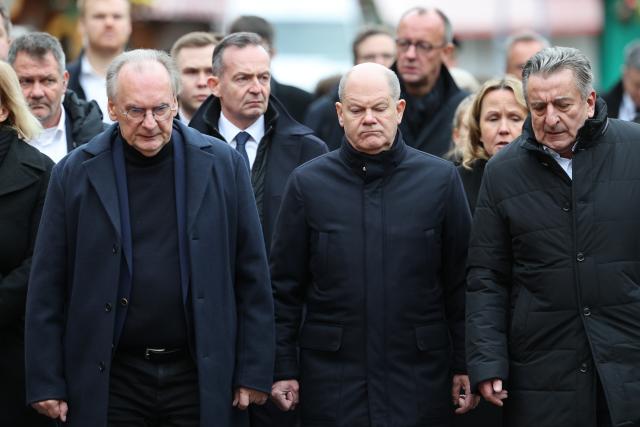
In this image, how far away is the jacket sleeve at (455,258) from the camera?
283 inches

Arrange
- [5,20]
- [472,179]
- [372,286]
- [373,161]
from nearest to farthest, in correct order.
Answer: [372,286], [373,161], [472,179], [5,20]

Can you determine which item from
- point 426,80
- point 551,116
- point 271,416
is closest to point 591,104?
point 551,116

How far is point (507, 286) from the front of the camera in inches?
272

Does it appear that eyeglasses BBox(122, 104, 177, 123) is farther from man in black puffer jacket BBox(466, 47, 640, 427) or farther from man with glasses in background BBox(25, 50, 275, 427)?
man in black puffer jacket BBox(466, 47, 640, 427)

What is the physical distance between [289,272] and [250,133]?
1.42 meters

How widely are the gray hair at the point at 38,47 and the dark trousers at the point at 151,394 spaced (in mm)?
2437

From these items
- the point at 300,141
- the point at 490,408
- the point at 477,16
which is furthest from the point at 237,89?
the point at 477,16

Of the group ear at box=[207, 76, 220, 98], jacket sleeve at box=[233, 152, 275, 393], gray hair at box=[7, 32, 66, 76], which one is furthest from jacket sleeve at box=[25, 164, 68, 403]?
ear at box=[207, 76, 220, 98]

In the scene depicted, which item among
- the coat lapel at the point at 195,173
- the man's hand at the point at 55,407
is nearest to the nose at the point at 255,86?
the coat lapel at the point at 195,173

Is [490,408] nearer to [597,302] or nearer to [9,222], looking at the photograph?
[597,302]

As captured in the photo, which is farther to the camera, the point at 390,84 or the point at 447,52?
the point at 447,52

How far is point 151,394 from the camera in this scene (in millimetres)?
6609

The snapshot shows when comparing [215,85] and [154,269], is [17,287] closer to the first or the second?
[154,269]

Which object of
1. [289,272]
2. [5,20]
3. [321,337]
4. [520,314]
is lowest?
[321,337]
